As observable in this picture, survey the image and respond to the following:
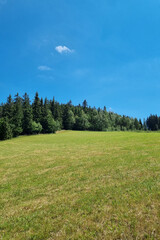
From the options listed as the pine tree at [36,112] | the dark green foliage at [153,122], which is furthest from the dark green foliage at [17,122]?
the dark green foliage at [153,122]

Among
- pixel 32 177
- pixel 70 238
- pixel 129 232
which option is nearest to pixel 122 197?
pixel 129 232

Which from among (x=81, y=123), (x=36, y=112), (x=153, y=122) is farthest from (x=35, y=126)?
(x=153, y=122)

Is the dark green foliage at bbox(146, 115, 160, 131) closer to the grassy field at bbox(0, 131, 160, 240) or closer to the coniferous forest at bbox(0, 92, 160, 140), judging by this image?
the coniferous forest at bbox(0, 92, 160, 140)

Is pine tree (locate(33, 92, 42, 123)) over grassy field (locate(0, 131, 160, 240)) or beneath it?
over

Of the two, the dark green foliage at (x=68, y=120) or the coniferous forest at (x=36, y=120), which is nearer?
the coniferous forest at (x=36, y=120)

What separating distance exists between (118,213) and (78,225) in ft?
4.87

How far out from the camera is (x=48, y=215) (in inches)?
177

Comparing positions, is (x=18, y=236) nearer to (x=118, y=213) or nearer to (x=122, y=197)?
(x=118, y=213)

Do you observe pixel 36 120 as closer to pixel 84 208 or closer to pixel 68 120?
pixel 68 120

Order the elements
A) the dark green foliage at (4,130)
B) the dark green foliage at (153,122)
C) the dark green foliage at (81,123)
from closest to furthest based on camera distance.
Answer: the dark green foliage at (4,130)
the dark green foliage at (81,123)
the dark green foliage at (153,122)

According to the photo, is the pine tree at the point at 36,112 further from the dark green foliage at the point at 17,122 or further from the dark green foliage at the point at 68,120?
the dark green foliage at the point at 68,120

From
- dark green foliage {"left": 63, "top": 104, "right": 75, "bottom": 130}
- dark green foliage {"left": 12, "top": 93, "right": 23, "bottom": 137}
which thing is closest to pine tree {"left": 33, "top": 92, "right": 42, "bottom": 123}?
dark green foliage {"left": 12, "top": 93, "right": 23, "bottom": 137}

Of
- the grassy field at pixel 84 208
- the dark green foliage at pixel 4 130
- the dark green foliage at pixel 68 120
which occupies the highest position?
the dark green foliage at pixel 68 120

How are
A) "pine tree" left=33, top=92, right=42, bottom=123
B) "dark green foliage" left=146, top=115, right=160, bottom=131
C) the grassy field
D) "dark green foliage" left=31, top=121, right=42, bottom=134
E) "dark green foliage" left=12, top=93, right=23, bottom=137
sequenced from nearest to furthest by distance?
the grassy field, "dark green foliage" left=12, top=93, right=23, bottom=137, "dark green foliage" left=31, top=121, right=42, bottom=134, "pine tree" left=33, top=92, right=42, bottom=123, "dark green foliage" left=146, top=115, right=160, bottom=131
